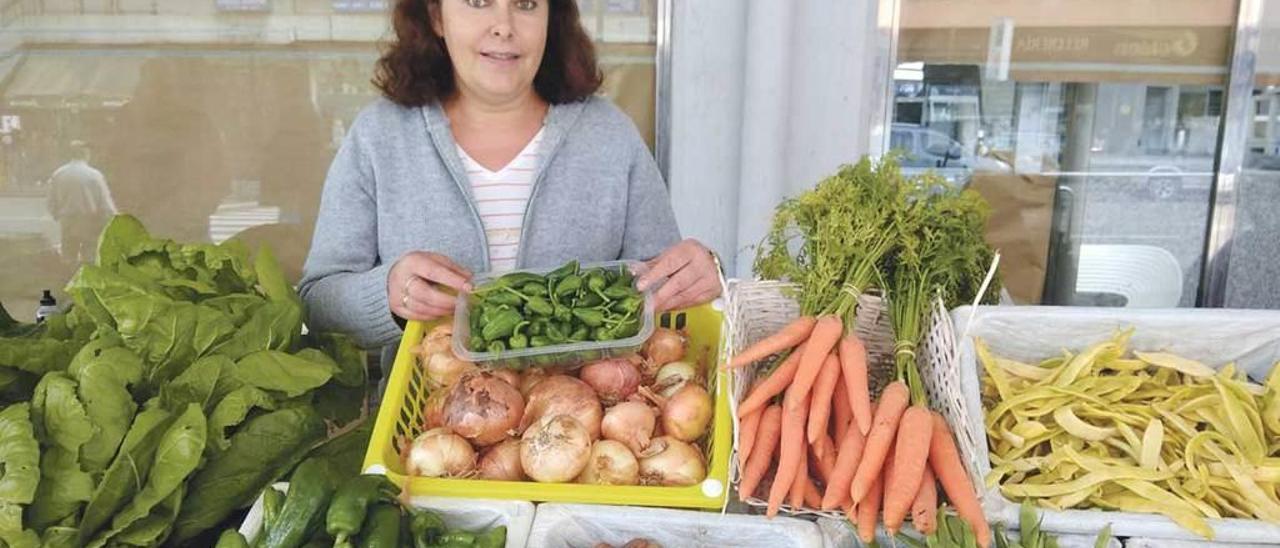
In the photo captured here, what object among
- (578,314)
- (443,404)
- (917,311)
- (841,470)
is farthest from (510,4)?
(841,470)

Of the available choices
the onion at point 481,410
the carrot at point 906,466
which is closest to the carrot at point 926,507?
the carrot at point 906,466

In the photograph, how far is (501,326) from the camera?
66.4 inches

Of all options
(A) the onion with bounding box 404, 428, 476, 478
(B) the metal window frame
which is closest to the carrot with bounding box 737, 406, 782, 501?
(A) the onion with bounding box 404, 428, 476, 478

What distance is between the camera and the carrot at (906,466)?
142cm

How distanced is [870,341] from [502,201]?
1.00 meters

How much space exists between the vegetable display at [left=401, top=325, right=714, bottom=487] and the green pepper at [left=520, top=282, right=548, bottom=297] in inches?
6.0

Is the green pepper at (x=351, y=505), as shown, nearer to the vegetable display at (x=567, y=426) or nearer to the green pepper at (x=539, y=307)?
the vegetable display at (x=567, y=426)

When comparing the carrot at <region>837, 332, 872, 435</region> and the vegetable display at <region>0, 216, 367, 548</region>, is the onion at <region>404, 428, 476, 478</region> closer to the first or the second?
the vegetable display at <region>0, 216, 367, 548</region>

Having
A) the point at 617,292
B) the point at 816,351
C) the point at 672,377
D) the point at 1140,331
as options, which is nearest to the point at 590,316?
the point at 617,292

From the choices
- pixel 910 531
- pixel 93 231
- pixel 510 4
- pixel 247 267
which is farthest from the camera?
pixel 93 231

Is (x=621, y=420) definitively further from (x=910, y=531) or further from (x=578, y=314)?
(x=910, y=531)

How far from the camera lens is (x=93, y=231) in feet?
14.0

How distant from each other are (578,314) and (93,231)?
11.8 ft

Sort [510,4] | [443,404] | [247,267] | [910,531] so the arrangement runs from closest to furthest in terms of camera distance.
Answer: [910,531]
[443,404]
[247,267]
[510,4]
